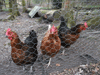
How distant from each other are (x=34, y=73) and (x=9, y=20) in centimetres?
322

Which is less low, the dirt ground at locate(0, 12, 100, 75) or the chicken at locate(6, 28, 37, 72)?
the chicken at locate(6, 28, 37, 72)

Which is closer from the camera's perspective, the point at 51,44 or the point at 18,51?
the point at 18,51

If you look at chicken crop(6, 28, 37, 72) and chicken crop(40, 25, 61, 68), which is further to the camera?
chicken crop(40, 25, 61, 68)

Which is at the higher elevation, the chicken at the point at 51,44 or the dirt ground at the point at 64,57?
the chicken at the point at 51,44

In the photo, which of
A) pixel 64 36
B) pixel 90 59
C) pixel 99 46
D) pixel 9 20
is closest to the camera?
pixel 90 59

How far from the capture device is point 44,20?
155 inches

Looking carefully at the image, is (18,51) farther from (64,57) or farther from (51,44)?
(64,57)

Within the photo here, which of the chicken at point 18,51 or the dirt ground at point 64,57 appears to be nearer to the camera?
the chicken at point 18,51

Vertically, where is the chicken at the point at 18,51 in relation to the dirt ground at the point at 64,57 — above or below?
above

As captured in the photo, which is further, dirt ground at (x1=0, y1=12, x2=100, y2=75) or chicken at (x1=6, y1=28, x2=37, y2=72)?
dirt ground at (x1=0, y1=12, x2=100, y2=75)

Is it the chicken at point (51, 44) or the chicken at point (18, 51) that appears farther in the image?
the chicken at point (51, 44)

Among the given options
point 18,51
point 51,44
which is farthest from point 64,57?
point 18,51

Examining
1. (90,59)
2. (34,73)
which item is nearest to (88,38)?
(90,59)

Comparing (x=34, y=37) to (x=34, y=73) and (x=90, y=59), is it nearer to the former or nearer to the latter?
(x=34, y=73)
